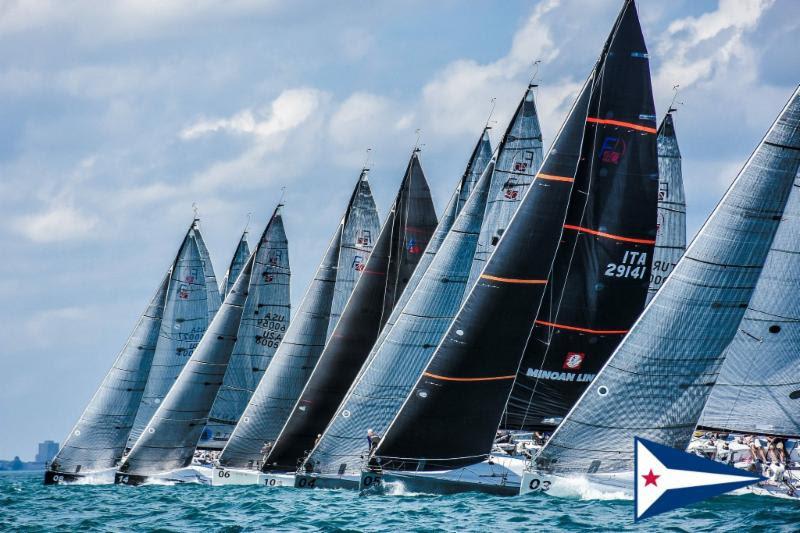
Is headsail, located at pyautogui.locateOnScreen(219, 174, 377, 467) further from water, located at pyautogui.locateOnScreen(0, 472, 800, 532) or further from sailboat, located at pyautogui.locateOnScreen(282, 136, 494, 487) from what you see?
water, located at pyautogui.locateOnScreen(0, 472, 800, 532)

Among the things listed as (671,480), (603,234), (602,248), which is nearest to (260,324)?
(602,248)

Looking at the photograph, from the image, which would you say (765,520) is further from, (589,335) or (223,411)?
(223,411)

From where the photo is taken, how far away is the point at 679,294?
2809cm

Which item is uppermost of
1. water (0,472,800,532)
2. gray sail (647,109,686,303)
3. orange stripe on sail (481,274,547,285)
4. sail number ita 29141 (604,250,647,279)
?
gray sail (647,109,686,303)

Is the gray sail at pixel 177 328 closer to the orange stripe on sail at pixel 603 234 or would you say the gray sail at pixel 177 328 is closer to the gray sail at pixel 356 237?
the gray sail at pixel 356 237

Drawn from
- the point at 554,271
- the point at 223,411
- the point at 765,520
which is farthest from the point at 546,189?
the point at 223,411

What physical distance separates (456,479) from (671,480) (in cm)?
1138

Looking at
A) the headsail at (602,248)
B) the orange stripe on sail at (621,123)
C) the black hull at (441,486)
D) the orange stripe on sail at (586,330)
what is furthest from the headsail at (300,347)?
the orange stripe on sail at (621,123)

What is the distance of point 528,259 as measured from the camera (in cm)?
3328

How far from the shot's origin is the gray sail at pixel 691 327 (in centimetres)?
2748

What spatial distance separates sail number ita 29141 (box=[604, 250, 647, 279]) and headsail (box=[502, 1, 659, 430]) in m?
0.02

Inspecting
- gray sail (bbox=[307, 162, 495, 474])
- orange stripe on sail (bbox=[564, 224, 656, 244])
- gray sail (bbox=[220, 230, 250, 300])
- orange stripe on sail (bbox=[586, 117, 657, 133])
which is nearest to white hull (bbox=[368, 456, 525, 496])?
gray sail (bbox=[307, 162, 495, 474])

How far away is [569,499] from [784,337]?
5593mm

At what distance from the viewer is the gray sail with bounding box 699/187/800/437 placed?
92.8 feet
